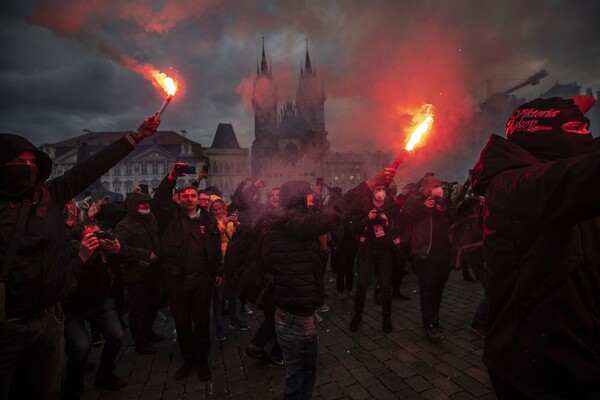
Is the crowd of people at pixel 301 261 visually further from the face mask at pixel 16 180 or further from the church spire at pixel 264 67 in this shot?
the church spire at pixel 264 67

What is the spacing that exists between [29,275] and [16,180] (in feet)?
2.41

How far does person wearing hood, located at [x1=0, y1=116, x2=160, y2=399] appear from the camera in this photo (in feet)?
6.64

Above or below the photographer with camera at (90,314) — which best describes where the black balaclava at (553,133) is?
above

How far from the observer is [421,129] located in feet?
10.6

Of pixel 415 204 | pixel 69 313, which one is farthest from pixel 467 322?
pixel 69 313

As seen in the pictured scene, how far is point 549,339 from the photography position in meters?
1.30

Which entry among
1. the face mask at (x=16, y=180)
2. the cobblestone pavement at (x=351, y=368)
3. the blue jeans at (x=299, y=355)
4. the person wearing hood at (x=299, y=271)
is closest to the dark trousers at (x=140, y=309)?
the cobblestone pavement at (x=351, y=368)

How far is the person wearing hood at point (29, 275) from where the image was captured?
203cm

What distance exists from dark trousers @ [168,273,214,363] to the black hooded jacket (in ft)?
5.50

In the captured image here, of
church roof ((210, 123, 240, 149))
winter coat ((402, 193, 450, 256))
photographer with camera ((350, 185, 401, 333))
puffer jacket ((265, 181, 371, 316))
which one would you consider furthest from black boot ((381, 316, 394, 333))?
church roof ((210, 123, 240, 149))

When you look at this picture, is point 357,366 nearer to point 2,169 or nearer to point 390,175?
point 390,175

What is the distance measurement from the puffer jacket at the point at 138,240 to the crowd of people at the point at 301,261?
0.9 inches

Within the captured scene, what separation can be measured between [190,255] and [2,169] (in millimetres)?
2250

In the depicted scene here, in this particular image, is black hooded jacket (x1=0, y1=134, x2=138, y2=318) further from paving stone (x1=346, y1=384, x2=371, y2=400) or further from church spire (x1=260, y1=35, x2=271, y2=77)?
church spire (x1=260, y1=35, x2=271, y2=77)
